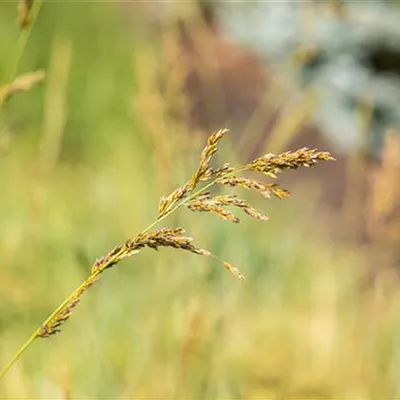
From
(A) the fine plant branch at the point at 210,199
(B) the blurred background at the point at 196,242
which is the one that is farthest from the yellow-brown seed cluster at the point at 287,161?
(B) the blurred background at the point at 196,242

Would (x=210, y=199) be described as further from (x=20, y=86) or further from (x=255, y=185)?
(x=20, y=86)

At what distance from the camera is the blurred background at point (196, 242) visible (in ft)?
6.85

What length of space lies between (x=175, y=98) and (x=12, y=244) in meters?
0.82

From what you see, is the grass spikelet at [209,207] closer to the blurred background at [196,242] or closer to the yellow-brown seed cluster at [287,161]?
the yellow-brown seed cluster at [287,161]

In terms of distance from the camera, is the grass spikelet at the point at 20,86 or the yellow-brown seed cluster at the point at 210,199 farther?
the grass spikelet at the point at 20,86

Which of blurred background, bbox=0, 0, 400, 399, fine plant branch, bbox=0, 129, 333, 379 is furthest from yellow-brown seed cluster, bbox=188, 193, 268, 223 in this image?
blurred background, bbox=0, 0, 400, 399

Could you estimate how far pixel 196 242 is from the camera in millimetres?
2562

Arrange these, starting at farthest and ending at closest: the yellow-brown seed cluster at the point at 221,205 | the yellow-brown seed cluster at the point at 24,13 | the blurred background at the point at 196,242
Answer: the blurred background at the point at 196,242, the yellow-brown seed cluster at the point at 24,13, the yellow-brown seed cluster at the point at 221,205

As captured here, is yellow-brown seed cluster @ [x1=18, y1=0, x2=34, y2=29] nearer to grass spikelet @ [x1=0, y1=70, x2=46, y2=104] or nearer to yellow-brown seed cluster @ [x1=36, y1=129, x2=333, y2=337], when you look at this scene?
grass spikelet @ [x1=0, y1=70, x2=46, y2=104]

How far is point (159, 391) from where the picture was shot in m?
2.10

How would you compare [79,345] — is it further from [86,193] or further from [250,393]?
[86,193]

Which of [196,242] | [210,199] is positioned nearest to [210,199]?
[210,199]

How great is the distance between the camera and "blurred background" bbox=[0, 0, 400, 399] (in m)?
2.09

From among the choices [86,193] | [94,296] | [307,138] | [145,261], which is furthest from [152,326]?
[307,138]
